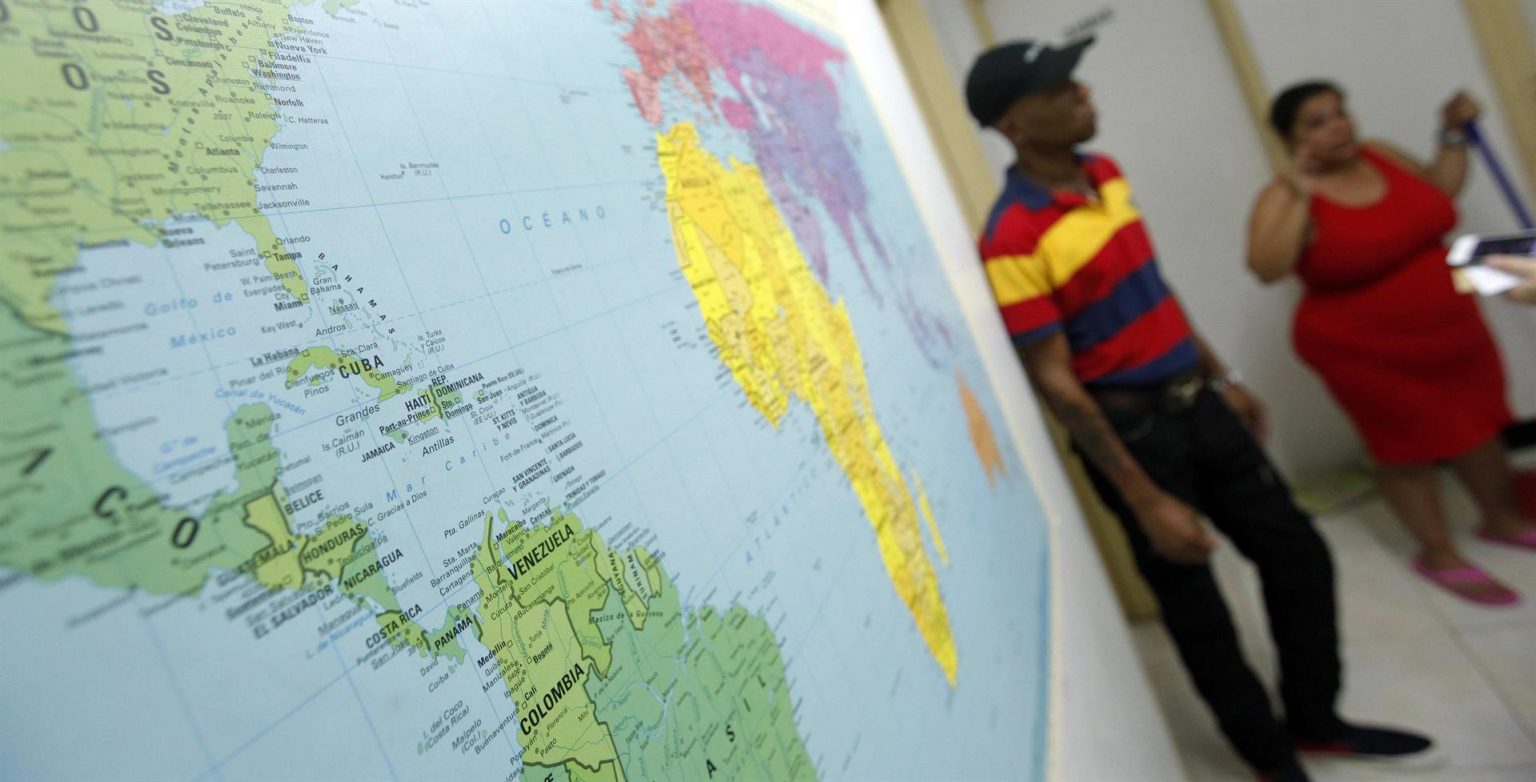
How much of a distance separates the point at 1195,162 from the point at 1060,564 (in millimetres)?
2242

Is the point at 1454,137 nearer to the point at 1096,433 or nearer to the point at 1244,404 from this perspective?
the point at 1244,404

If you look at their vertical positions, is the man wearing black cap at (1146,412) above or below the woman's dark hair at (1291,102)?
below

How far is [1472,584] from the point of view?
2303mm

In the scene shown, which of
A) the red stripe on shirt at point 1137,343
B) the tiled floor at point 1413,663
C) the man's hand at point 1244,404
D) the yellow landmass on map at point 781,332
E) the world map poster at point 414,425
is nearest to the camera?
the world map poster at point 414,425

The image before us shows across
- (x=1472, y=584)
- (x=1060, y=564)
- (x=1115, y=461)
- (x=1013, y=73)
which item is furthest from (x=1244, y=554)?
(x=1013, y=73)

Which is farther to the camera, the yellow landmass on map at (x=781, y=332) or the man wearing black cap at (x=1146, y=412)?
the man wearing black cap at (x=1146, y=412)

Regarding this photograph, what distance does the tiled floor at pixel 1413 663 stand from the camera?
186cm

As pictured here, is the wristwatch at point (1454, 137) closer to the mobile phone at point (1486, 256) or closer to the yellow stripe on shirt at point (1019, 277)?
the mobile phone at point (1486, 256)

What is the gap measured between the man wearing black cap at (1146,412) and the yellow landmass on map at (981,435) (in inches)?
16.8

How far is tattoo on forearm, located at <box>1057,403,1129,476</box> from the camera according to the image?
1626 mm

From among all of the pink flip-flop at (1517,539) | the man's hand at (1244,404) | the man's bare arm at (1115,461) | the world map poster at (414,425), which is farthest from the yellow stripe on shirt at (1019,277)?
the pink flip-flop at (1517,539)

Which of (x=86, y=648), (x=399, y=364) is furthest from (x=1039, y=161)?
(x=86, y=648)

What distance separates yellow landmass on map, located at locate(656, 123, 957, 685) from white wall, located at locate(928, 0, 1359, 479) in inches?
97.9

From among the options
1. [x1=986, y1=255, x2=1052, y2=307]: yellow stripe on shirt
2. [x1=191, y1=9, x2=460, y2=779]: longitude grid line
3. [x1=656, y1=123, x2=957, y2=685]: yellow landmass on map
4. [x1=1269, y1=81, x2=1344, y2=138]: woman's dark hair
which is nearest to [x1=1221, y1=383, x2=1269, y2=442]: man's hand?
[x1=986, y1=255, x2=1052, y2=307]: yellow stripe on shirt
